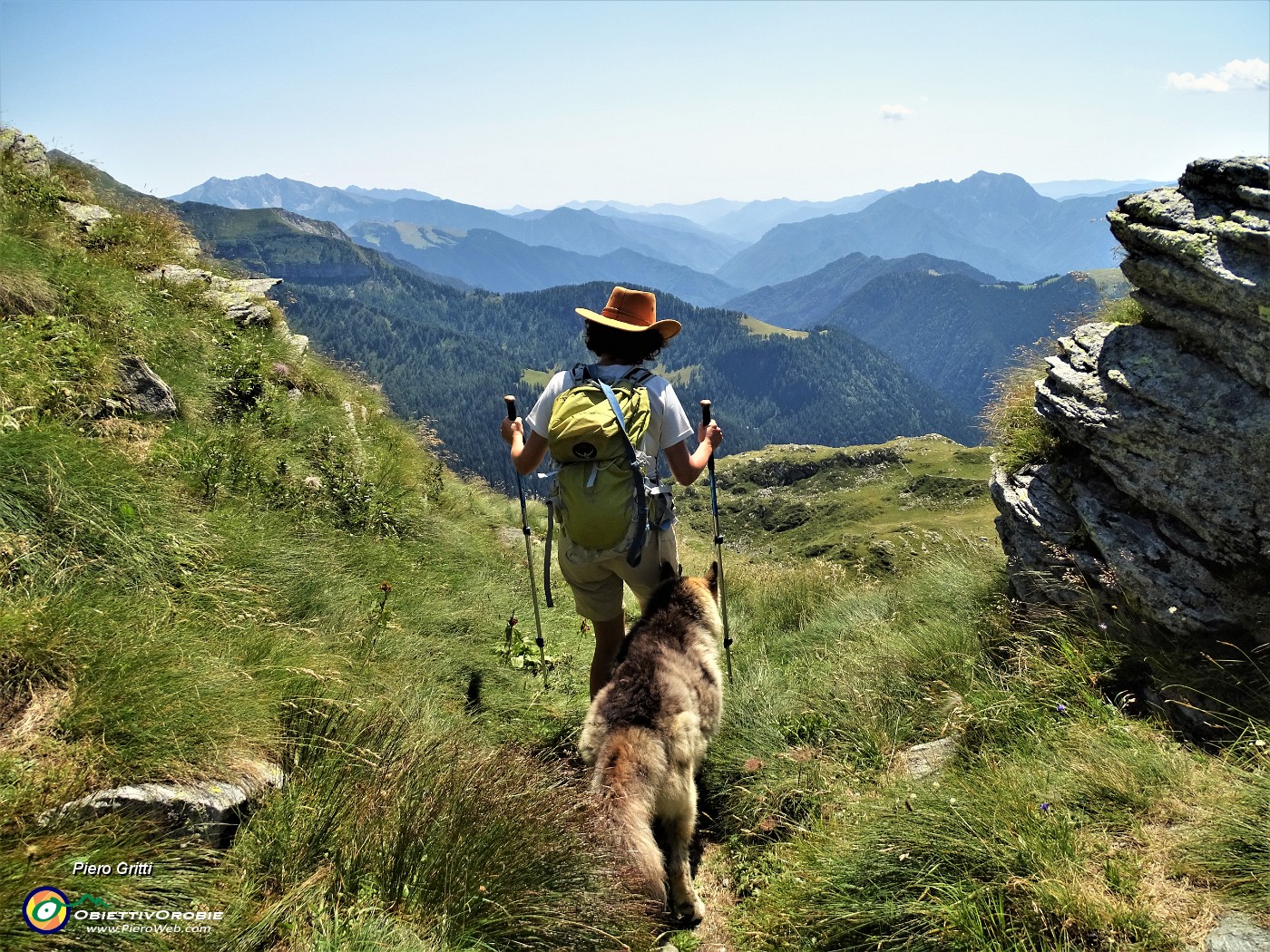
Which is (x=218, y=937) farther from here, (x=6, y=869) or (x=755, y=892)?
Result: (x=755, y=892)

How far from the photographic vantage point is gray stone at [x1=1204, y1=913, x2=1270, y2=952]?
2646 millimetres

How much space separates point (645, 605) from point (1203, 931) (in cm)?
333

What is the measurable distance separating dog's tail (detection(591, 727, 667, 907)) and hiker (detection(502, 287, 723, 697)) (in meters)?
1.27

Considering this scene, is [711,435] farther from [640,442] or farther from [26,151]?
[26,151]

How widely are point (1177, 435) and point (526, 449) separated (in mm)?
4887

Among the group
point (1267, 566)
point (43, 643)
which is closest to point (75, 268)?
point (43, 643)

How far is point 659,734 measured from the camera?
4.09 metres

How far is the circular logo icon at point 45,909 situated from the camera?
218cm

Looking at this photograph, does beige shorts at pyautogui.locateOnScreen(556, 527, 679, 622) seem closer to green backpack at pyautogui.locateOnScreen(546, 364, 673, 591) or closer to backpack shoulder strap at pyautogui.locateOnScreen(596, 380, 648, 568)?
backpack shoulder strap at pyautogui.locateOnScreen(596, 380, 648, 568)

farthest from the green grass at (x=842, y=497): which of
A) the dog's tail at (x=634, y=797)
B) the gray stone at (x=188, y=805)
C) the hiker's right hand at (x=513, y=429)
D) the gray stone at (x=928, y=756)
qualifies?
the gray stone at (x=188, y=805)

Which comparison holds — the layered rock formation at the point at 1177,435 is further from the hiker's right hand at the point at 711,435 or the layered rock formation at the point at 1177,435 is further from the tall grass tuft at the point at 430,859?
the tall grass tuft at the point at 430,859

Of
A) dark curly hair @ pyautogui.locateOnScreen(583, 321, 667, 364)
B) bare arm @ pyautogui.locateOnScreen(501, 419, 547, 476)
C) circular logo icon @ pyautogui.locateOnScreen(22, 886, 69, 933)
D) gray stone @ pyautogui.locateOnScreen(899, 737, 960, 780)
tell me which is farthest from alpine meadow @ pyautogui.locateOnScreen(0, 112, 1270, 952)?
dark curly hair @ pyautogui.locateOnScreen(583, 321, 667, 364)

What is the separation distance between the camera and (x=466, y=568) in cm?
896

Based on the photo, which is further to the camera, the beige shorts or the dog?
the beige shorts
